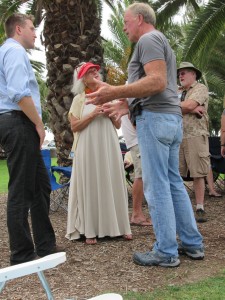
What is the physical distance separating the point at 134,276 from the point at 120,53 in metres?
24.6

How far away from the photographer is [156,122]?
402 centimetres

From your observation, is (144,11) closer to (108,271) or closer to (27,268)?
(108,271)

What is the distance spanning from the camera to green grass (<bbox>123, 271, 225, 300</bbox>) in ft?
11.0

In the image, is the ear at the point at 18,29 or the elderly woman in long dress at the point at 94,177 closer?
the ear at the point at 18,29

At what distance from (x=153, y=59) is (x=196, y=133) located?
265 centimetres

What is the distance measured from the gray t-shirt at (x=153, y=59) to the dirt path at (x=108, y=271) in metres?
1.37

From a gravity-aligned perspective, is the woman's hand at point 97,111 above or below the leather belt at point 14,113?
below

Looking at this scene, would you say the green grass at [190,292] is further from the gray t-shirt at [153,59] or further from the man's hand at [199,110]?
the man's hand at [199,110]

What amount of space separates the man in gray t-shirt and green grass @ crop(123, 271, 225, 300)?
52 cm

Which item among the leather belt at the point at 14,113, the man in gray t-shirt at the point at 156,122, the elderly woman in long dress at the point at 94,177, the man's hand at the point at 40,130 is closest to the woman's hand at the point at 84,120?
the elderly woman in long dress at the point at 94,177

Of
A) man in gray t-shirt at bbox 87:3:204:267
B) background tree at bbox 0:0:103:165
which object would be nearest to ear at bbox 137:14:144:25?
man in gray t-shirt at bbox 87:3:204:267

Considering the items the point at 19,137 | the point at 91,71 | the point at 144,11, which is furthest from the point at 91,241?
the point at 144,11

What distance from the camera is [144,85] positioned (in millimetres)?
3812

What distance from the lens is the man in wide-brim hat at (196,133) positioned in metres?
6.23
